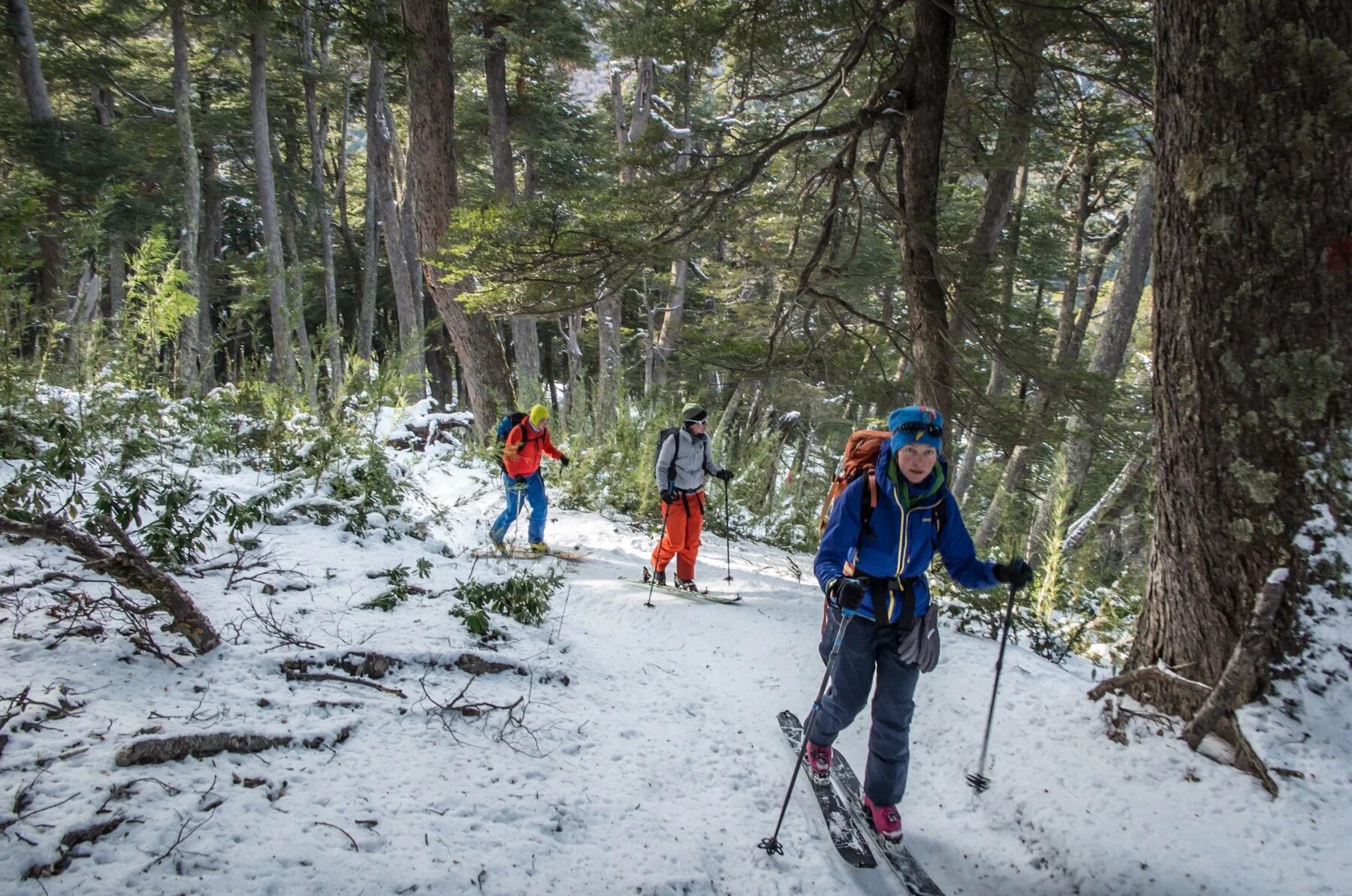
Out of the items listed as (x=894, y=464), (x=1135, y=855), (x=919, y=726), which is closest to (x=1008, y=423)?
(x=919, y=726)

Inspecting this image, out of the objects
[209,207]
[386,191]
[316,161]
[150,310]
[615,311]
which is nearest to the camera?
[150,310]

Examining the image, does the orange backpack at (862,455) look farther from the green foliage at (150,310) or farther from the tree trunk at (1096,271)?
the tree trunk at (1096,271)

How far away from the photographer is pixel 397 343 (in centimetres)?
835

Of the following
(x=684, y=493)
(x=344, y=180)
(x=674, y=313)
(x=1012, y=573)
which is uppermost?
(x=344, y=180)

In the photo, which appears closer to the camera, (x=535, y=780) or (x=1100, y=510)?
(x=535, y=780)

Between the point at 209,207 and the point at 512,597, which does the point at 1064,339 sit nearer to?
the point at 512,597

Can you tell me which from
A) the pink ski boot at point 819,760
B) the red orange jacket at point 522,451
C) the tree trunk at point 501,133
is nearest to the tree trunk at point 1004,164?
the pink ski boot at point 819,760

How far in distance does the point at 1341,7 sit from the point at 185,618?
18.4 ft

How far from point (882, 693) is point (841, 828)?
69cm

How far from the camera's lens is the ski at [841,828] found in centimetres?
309

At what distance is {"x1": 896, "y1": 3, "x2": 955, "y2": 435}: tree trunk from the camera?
19.2ft

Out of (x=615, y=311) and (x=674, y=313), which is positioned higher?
(x=674, y=313)

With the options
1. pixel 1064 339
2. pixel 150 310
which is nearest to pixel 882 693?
pixel 150 310

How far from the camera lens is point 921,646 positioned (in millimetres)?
3258
